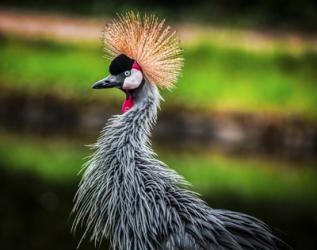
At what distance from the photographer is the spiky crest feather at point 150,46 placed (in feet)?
16.1

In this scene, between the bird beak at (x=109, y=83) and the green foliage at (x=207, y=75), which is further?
the green foliage at (x=207, y=75)

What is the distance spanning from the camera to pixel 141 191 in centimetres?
480

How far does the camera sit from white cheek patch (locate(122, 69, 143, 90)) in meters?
4.92

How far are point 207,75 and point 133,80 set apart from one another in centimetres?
1293

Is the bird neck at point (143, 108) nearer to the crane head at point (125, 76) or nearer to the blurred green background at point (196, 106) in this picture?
the crane head at point (125, 76)

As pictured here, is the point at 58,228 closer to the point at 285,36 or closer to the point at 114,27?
the point at 114,27

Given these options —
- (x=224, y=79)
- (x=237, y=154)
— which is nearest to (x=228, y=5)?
(x=224, y=79)

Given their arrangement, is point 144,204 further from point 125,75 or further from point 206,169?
point 206,169

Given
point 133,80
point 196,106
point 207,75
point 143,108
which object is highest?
point 207,75

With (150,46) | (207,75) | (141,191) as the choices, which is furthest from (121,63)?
(207,75)

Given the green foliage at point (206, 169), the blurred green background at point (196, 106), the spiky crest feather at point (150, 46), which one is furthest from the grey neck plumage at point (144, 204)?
the green foliage at point (206, 169)

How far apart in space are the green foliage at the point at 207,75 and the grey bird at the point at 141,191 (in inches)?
462

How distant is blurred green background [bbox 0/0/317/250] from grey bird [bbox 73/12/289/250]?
15.0ft

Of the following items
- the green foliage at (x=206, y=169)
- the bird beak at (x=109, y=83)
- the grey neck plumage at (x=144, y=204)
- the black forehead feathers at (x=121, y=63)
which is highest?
the black forehead feathers at (x=121, y=63)
